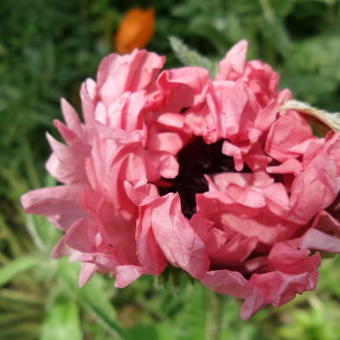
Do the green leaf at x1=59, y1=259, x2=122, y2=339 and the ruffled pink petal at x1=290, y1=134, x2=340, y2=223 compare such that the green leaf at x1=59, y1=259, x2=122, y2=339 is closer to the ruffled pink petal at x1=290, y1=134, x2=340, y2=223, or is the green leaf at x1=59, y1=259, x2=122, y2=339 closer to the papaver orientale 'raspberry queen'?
the papaver orientale 'raspberry queen'

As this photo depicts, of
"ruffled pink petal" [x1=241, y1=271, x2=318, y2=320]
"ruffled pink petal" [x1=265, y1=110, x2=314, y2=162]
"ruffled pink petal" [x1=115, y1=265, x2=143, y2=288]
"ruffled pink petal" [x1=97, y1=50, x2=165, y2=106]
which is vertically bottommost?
"ruffled pink petal" [x1=241, y1=271, x2=318, y2=320]

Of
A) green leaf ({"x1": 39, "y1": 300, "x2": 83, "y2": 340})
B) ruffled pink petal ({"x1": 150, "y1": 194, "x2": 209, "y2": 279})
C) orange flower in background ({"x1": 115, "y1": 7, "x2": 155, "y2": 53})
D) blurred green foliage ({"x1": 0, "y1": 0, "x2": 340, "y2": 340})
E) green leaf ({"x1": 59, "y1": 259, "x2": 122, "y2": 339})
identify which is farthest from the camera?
orange flower in background ({"x1": 115, "y1": 7, "x2": 155, "y2": 53})

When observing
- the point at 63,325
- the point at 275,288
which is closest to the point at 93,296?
the point at 63,325

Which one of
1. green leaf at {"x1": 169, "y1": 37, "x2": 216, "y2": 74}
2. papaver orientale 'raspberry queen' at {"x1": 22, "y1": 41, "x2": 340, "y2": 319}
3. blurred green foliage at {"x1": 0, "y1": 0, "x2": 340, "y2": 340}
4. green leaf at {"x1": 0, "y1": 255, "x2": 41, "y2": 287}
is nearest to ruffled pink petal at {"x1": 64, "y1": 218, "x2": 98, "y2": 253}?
papaver orientale 'raspberry queen' at {"x1": 22, "y1": 41, "x2": 340, "y2": 319}

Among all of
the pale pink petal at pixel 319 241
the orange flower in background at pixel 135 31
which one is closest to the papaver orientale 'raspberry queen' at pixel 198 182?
the pale pink petal at pixel 319 241

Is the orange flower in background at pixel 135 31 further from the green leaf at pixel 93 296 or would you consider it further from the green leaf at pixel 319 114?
the green leaf at pixel 319 114

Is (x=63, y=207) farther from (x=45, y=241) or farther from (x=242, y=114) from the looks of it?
(x=45, y=241)
